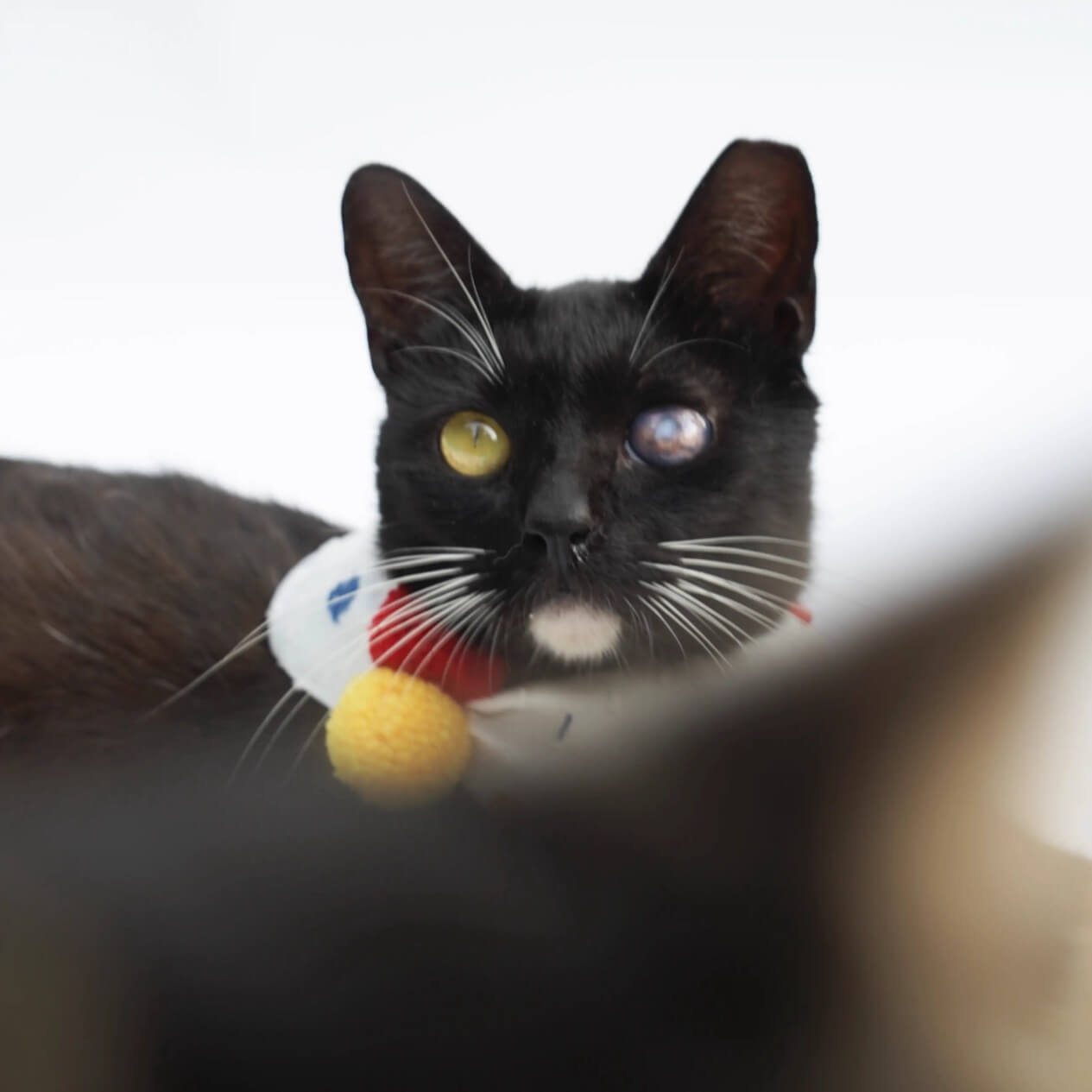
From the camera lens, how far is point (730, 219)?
645 millimetres

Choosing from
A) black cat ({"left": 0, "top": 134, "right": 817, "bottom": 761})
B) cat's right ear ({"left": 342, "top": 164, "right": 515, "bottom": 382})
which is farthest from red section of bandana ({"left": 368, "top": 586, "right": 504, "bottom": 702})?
cat's right ear ({"left": 342, "top": 164, "right": 515, "bottom": 382})

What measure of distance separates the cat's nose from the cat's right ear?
0.65ft

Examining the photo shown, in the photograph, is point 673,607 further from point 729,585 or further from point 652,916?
point 652,916

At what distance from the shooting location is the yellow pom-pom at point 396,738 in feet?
1.62

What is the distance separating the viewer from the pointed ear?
24.5 inches

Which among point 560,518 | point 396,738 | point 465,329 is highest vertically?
point 465,329

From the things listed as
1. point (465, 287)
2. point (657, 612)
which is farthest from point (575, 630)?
point (465, 287)

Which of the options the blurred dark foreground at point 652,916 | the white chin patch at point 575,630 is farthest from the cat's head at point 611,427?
the blurred dark foreground at point 652,916

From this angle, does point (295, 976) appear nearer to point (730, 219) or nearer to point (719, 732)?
point (719, 732)

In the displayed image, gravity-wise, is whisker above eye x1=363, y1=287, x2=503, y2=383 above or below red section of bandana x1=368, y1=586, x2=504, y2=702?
above

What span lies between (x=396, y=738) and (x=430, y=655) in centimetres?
7

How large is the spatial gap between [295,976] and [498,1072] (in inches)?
3.5

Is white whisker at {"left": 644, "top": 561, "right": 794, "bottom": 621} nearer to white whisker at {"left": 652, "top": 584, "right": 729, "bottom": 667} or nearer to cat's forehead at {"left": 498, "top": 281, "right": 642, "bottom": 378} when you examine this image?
white whisker at {"left": 652, "top": 584, "right": 729, "bottom": 667}

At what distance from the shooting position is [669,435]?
600mm
